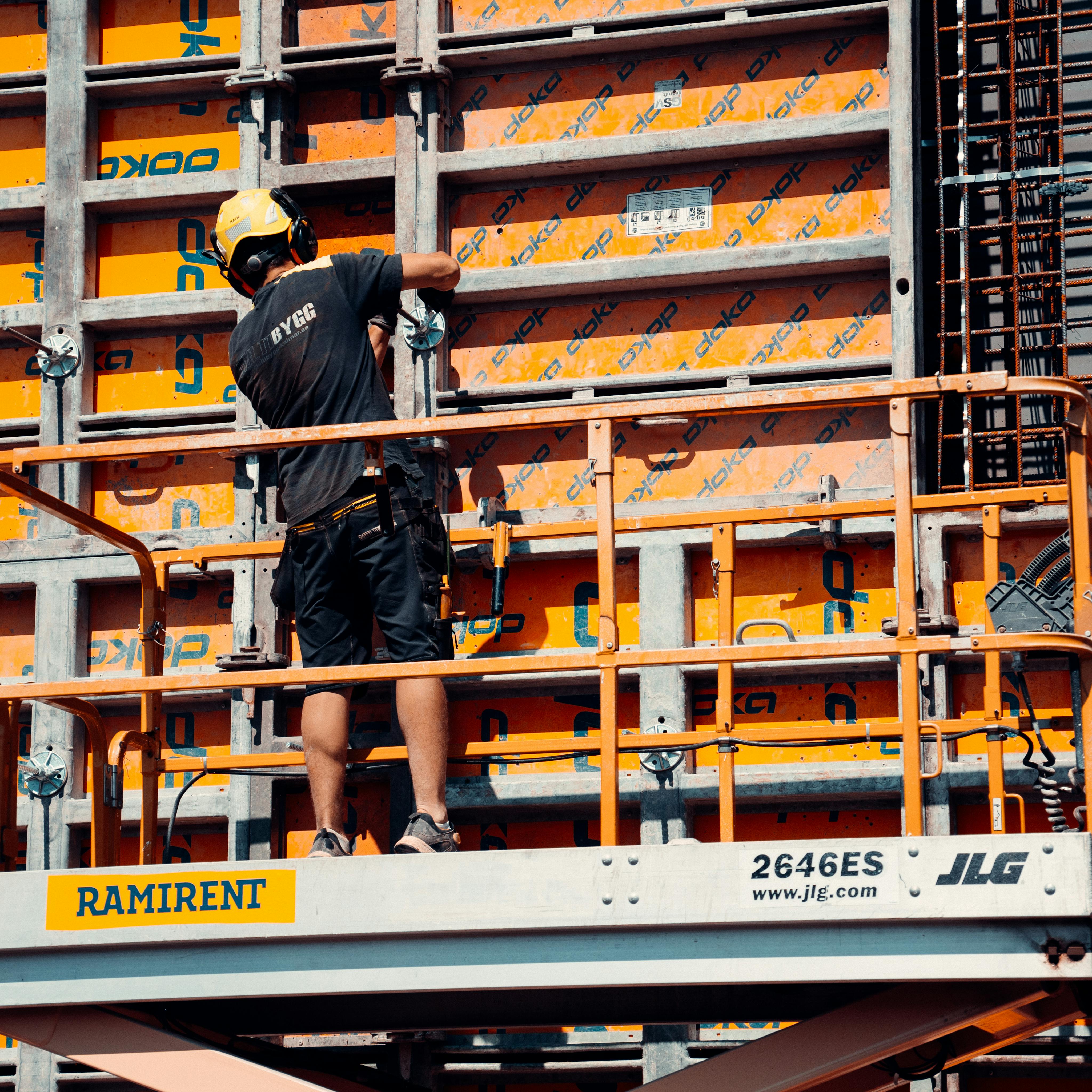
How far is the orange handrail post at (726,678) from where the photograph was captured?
193 inches

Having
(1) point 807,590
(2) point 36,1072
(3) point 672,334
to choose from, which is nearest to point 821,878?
(1) point 807,590

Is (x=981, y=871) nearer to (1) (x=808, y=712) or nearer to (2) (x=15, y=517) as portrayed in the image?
(1) (x=808, y=712)

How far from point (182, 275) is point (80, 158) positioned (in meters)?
0.67

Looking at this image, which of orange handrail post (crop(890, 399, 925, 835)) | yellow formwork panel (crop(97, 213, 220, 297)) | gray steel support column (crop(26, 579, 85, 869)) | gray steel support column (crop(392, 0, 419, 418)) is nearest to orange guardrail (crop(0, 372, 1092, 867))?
orange handrail post (crop(890, 399, 925, 835))

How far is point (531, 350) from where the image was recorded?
6543mm

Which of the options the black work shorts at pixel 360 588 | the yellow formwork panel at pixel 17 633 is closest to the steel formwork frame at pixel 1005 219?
the black work shorts at pixel 360 588

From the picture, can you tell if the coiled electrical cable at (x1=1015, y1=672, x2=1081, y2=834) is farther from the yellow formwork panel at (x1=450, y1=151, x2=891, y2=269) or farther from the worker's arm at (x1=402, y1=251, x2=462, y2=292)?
the yellow formwork panel at (x1=450, y1=151, x2=891, y2=269)

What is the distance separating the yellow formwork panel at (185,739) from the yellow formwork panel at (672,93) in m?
2.50

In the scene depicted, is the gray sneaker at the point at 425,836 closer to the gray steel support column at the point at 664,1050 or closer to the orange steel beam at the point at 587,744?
the orange steel beam at the point at 587,744

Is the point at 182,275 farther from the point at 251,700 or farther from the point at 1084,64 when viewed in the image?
the point at 1084,64

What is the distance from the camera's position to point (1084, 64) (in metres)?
6.86

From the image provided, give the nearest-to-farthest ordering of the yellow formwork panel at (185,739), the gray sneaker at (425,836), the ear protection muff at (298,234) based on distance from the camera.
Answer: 1. the gray sneaker at (425,836)
2. the ear protection muff at (298,234)
3. the yellow formwork panel at (185,739)

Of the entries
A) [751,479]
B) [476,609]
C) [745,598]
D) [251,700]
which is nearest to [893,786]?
[745,598]

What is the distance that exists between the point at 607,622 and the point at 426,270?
1344 millimetres
